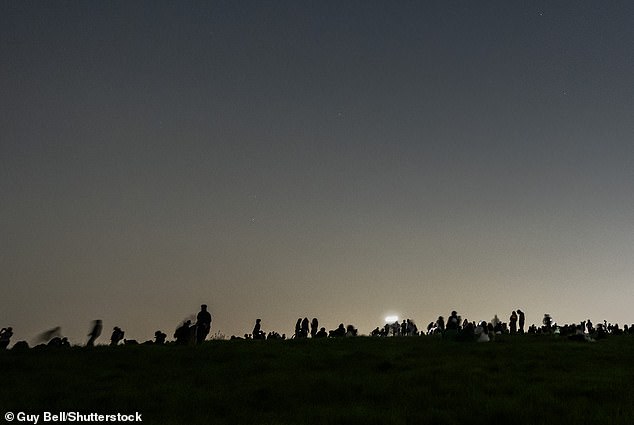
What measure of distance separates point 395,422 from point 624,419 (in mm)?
6427

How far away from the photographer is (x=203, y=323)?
125 feet

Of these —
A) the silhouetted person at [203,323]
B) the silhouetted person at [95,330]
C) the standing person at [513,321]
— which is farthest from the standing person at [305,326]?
the silhouetted person at [95,330]

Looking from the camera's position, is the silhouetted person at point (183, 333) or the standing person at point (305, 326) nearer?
the silhouetted person at point (183, 333)

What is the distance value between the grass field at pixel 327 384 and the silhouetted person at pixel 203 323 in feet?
15.5

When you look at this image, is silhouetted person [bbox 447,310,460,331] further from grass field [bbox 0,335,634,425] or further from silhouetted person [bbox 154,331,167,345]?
silhouetted person [bbox 154,331,167,345]

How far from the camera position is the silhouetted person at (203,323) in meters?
37.9

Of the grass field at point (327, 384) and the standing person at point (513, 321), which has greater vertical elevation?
the standing person at point (513, 321)

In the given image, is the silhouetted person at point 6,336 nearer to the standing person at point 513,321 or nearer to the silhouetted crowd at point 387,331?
the silhouetted crowd at point 387,331

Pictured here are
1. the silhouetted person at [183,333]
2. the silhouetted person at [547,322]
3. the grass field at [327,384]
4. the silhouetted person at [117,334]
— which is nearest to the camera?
the grass field at [327,384]

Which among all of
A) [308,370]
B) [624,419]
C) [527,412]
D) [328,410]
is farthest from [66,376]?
[624,419]

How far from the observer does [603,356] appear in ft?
101

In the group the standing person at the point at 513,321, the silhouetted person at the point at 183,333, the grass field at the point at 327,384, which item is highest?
the standing person at the point at 513,321

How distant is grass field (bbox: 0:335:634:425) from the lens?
18.3 m

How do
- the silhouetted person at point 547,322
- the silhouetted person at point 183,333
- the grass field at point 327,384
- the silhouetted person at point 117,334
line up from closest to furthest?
the grass field at point 327,384 → the silhouetted person at point 183,333 → the silhouetted person at point 117,334 → the silhouetted person at point 547,322
